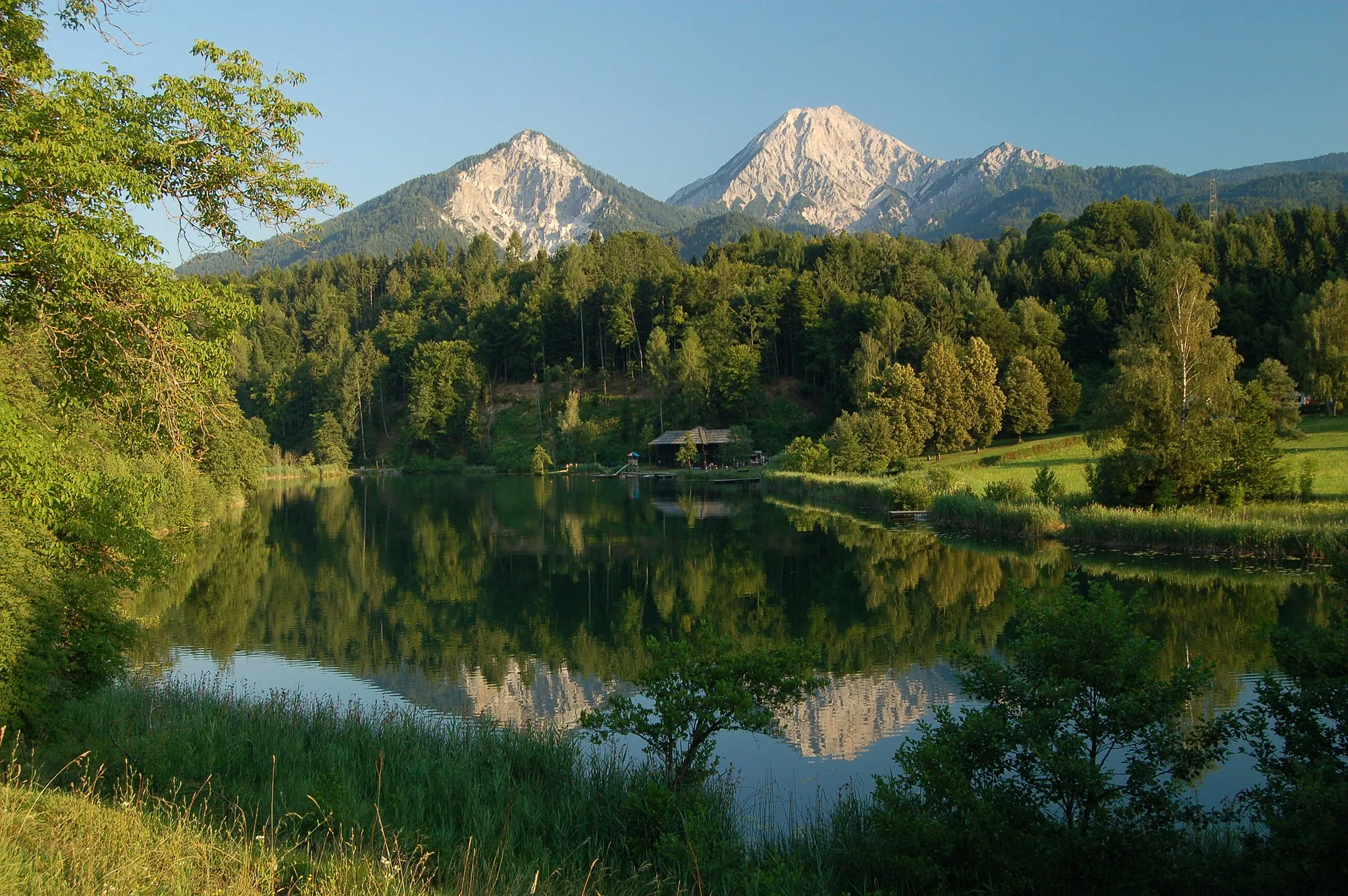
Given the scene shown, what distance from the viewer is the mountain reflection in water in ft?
50.5

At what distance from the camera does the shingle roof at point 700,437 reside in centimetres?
7525

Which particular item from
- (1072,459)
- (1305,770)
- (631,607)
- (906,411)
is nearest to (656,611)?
(631,607)

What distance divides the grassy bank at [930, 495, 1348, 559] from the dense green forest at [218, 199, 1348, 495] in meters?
15.4

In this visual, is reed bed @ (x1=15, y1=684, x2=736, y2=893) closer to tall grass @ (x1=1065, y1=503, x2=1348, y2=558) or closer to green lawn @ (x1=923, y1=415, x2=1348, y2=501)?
tall grass @ (x1=1065, y1=503, x2=1348, y2=558)

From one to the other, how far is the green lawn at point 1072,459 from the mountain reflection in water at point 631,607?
31.0ft

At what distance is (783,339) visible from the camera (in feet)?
299

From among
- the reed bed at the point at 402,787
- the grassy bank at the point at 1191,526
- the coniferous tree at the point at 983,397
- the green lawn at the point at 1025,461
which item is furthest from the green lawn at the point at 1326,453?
the reed bed at the point at 402,787

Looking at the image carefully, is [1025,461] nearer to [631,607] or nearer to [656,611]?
[631,607]

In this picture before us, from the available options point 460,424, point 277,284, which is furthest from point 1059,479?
point 277,284

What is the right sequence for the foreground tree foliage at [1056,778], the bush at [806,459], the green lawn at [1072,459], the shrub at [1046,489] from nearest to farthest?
the foreground tree foliage at [1056,778] < the green lawn at [1072,459] < the shrub at [1046,489] < the bush at [806,459]

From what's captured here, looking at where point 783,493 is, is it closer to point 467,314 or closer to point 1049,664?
point 1049,664

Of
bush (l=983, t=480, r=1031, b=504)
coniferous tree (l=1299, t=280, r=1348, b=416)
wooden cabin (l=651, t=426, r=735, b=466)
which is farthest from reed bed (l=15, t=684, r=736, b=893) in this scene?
wooden cabin (l=651, t=426, r=735, b=466)

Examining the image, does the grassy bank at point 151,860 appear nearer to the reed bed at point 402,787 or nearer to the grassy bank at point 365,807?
the grassy bank at point 365,807

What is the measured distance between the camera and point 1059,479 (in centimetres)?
4078
